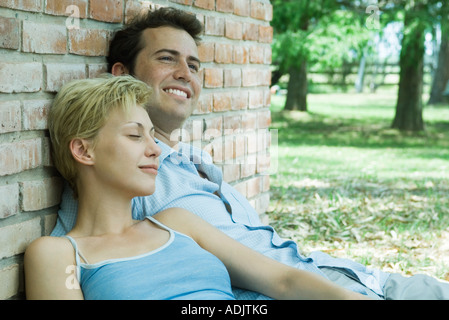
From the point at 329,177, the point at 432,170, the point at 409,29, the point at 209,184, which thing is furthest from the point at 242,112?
the point at 409,29

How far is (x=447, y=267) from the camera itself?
338cm

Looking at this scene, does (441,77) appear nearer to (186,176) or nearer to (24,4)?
(186,176)

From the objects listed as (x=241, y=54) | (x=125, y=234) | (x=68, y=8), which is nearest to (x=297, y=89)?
(x=241, y=54)

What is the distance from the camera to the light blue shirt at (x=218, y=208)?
2.25 m

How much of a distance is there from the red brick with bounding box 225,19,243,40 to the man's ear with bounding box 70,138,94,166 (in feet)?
5.42

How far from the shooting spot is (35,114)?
1.91m

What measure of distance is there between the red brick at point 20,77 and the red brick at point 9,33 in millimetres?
56

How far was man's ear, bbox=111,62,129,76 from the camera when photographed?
240cm

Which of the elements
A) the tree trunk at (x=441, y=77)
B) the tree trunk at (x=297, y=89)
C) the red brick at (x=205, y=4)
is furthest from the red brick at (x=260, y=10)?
the tree trunk at (x=441, y=77)

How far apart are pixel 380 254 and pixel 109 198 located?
2269 millimetres

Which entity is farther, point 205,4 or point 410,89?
point 410,89

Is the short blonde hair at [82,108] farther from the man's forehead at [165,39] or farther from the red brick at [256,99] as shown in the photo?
the red brick at [256,99]

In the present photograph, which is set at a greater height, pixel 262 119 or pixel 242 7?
pixel 242 7

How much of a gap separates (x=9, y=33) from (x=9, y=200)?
501 mm
